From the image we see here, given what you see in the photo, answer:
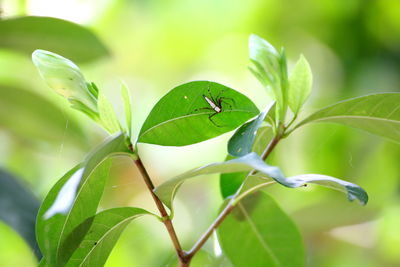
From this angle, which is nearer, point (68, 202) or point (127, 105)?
point (68, 202)

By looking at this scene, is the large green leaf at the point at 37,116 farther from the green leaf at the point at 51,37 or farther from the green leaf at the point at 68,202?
the green leaf at the point at 68,202

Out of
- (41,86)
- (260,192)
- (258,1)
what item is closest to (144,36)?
(258,1)

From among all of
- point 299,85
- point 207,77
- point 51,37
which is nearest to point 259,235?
point 299,85

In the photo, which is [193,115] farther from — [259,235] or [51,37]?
[51,37]

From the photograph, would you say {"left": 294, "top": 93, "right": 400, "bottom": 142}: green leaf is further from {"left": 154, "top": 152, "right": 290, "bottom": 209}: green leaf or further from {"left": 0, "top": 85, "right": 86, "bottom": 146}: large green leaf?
{"left": 0, "top": 85, "right": 86, "bottom": 146}: large green leaf

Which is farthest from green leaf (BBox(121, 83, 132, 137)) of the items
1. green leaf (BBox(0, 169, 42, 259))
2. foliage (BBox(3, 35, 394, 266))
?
green leaf (BBox(0, 169, 42, 259))

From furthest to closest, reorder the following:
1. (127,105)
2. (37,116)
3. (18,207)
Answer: (37,116)
(18,207)
(127,105)
